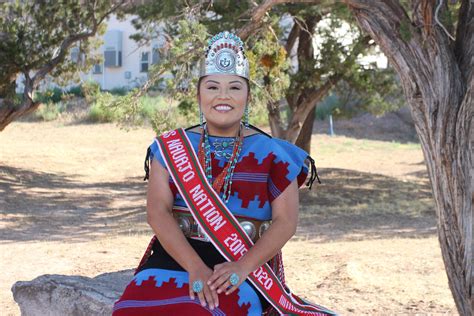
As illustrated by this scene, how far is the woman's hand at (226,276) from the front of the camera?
8.66 feet

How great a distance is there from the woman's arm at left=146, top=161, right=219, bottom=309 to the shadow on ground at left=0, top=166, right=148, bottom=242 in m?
7.19

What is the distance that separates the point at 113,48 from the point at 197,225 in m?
29.6

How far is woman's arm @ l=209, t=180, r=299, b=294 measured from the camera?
2.66 meters

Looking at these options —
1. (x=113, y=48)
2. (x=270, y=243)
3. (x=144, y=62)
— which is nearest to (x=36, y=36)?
(x=270, y=243)

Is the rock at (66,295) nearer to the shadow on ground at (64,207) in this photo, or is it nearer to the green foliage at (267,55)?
the green foliage at (267,55)

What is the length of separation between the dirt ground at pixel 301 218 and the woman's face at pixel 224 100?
3.42 metres

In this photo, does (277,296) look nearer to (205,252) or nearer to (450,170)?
(205,252)

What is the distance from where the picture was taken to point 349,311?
241 inches

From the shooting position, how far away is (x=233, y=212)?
283 centimetres

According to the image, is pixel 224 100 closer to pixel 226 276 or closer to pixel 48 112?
pixel 226 276

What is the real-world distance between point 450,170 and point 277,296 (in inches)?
85.8

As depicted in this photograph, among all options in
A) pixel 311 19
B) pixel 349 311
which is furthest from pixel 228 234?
pixel 311 19

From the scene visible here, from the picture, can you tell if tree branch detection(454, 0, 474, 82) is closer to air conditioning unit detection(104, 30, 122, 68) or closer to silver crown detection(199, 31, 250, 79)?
silver crown detection(199, 31, 250, 79)

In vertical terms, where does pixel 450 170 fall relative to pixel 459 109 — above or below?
below
